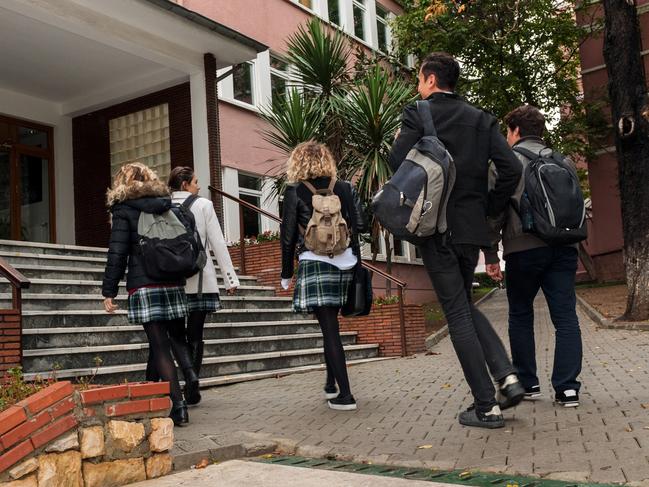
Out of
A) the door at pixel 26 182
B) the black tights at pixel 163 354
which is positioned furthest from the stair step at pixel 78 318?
the door at pixel 26 182

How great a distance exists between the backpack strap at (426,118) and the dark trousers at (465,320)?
24.8 inches

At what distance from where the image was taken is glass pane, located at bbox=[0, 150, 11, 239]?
1505 cm

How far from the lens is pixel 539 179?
5160 mm

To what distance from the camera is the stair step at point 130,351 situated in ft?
23.0

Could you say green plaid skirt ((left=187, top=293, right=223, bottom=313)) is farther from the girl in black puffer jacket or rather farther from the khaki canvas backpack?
the khaki canvas backpack

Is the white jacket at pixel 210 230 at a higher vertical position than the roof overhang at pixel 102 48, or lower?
lower

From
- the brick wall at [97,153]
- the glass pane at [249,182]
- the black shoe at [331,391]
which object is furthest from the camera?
the glass pane at [249,182]

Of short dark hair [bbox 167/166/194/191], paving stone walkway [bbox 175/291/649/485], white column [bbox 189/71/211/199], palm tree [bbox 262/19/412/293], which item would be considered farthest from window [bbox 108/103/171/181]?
short dark hair [bbox 167/166/194/191]

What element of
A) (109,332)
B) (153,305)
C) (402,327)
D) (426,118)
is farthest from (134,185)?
(402,327)

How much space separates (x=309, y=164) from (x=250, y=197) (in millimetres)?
12901

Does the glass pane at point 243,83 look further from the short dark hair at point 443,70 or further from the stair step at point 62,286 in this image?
the short dark hair at point 443,70

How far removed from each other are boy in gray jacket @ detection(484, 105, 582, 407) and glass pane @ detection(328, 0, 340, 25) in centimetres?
2016

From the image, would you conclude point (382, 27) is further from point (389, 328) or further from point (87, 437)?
point (87, 437)

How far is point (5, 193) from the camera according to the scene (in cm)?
1511
